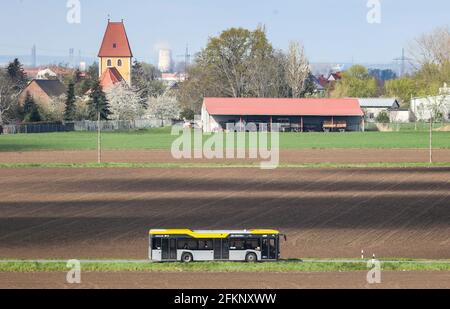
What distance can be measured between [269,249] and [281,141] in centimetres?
7618

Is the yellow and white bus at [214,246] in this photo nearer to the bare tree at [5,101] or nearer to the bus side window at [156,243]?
the bus side window at [156,243]

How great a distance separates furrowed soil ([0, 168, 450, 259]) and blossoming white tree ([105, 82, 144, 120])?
92.3 metres

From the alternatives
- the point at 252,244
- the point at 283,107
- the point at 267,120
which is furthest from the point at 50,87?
the point at 252,244

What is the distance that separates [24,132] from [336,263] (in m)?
101

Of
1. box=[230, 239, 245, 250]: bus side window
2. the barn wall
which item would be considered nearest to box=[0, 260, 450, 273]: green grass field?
box=[230, 239, 245, 250]: bus side window

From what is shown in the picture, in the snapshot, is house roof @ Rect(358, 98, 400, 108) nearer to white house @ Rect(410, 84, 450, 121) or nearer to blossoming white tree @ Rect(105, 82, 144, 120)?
white house @ Rect(410, 84, 450, 121)

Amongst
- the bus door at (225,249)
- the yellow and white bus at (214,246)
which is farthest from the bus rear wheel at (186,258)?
the bus door at (225,249)

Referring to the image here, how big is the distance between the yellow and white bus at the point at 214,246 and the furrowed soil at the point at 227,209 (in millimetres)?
1644

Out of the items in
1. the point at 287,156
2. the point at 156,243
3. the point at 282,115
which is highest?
the point at 282,115

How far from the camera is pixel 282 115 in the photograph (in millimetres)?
137750

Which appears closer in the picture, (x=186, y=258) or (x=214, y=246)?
(x=186, y=258)

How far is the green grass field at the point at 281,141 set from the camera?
326 ft

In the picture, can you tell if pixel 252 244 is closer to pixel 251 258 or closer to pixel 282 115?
pixel 251 258
